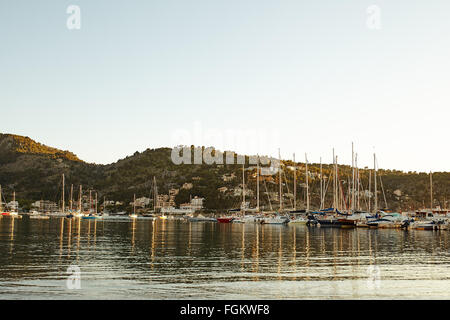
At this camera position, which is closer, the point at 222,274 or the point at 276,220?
the point at 222,274

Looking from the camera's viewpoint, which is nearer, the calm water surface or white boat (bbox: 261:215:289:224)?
the calm water surface

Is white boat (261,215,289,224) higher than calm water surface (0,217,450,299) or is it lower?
lower

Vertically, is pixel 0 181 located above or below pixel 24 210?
above

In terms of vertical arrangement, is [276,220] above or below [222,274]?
below

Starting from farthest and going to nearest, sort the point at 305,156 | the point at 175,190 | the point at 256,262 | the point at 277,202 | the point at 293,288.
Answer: the point at 175,190, the point at 277,202, the point at 305,156, the point at 256,262, the point at 293,288

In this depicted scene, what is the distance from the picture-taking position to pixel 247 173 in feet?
634

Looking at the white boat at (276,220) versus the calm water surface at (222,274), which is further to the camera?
the white boat at (276,220)

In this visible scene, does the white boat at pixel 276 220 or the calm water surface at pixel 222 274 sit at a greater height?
the calm water surface at pixel 222 274
